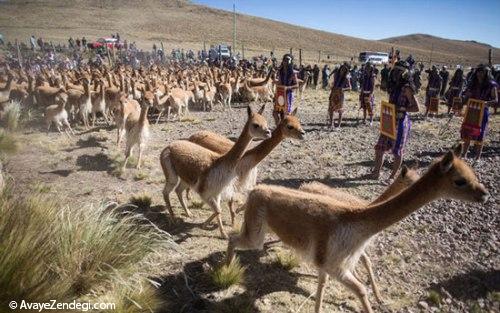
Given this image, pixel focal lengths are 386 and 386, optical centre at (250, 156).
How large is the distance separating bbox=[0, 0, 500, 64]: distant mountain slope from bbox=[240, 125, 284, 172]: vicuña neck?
55.4m

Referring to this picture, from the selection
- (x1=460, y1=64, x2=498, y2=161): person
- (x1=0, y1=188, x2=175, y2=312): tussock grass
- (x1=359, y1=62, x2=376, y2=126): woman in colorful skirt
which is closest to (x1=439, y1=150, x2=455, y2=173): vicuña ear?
(x1=0, y1=188, x2=175, y2=312): tussock grass

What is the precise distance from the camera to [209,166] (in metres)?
5.71

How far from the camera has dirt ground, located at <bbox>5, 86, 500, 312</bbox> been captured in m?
4.46

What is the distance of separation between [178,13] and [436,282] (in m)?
97.4

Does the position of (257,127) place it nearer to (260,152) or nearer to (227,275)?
(260,152)

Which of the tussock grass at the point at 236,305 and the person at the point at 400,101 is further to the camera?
the person at the point at 400,101

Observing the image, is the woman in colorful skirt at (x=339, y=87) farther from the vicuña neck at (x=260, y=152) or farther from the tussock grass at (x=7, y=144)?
the tussock grass at (x=7, y=144)

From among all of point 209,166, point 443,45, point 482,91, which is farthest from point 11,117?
point 443,45

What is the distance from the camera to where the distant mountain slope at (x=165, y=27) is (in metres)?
66.2

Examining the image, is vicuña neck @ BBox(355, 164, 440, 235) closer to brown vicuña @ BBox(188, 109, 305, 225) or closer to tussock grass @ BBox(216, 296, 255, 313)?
tussock grass @ BBox(216, 296, 255, 313)

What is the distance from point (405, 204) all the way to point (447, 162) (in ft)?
1.76

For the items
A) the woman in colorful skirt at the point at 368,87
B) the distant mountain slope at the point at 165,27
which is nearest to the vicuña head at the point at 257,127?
the woman in colorful skirt at the point at 368,87

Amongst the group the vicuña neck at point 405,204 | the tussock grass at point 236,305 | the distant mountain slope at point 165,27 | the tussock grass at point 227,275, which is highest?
the distant mountain slope at point 165,27

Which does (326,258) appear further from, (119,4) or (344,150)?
(119,4)
